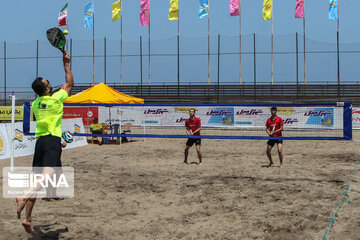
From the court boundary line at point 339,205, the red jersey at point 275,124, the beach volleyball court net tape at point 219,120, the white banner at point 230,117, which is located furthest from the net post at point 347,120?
the red jersey at point 275,124

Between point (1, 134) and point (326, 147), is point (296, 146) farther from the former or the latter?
point (1, 134)

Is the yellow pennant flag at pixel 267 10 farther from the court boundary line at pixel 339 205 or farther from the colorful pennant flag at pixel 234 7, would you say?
the court boundary line at pixel 339 205

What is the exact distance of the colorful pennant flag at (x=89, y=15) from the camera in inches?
1497

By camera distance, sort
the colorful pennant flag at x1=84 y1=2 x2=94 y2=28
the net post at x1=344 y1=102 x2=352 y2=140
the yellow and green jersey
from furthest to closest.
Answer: the colorful pennant flag at x1=84 y1=2 x2=94 y2=28 → the net post at x1=344 y1=102 x2=352 y2=140 → the yellow and green jersey

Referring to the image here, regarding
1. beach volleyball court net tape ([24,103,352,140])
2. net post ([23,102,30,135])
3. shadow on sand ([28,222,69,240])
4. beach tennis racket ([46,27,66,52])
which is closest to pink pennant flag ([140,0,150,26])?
beach volleyball court net tape ([24,103,352,140])

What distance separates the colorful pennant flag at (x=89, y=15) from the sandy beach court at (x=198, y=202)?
28.8m

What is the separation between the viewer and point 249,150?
14953mm

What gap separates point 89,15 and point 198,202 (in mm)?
34728

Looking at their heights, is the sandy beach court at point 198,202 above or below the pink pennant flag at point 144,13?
below

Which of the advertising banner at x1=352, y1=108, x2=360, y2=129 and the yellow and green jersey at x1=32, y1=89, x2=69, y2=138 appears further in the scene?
the advertising banner at x1=352, y1=108, x2=360, y2=129

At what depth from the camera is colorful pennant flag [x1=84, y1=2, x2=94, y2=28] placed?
125 ft

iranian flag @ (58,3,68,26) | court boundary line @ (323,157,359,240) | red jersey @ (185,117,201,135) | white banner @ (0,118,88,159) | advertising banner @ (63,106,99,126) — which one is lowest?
court boundary line @ (323,157,359,240)

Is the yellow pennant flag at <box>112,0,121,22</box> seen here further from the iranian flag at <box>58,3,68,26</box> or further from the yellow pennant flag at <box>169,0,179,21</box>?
the iranian flag at <box>58,3,68,26</box>

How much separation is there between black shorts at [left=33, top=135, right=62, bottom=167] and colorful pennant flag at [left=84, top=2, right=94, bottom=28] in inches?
1402
